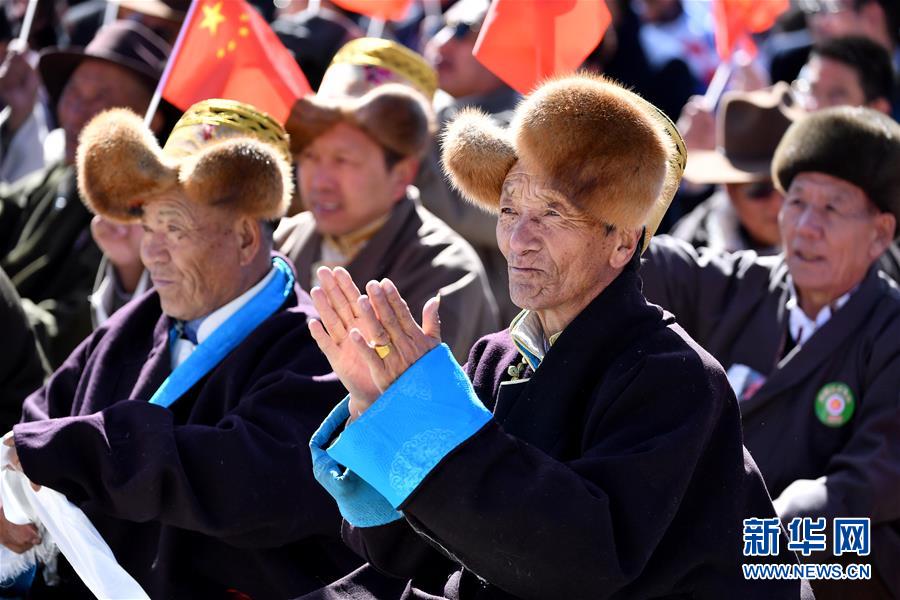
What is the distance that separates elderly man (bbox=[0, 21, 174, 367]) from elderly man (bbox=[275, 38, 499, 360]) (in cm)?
113

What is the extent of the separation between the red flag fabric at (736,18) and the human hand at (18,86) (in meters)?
3.92

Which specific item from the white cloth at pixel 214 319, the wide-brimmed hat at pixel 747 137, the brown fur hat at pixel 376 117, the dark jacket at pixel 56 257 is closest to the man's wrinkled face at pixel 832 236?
the wide-brimmed hat at pixel 747 137

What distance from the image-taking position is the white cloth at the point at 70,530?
3.21m

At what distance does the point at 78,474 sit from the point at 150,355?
2.16 feet

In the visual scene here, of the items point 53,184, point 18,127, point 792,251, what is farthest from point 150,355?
point 18,127

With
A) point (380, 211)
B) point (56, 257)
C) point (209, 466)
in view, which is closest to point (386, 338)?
point (209, 466)

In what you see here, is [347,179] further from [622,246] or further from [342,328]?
[342,328]

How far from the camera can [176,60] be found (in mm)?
4453

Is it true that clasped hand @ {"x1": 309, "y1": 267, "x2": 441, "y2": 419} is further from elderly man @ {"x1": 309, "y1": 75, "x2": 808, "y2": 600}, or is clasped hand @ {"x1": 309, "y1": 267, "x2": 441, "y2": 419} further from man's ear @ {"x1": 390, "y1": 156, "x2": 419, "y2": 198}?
man's ear @ {"x1": 390, "y1": 156, "x2": 419, "y2": 198}

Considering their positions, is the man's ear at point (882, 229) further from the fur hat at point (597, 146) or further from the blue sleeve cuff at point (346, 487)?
the blue sleeve cuff at point (346, 487)

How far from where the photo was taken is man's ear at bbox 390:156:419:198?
16.4ft

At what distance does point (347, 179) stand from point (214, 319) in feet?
4.51

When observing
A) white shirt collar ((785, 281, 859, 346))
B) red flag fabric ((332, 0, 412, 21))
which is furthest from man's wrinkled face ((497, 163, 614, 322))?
red flag fabric ((332, 0, 412, 21))

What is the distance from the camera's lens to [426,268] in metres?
4.81
